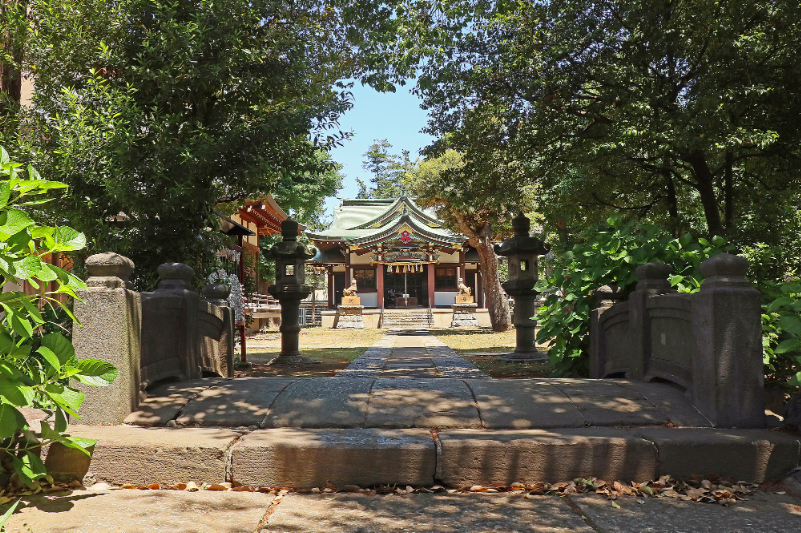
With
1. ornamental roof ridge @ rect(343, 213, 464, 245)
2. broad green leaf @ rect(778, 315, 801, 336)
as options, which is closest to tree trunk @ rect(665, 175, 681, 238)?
broad green leaf @ rect(778, 315, 801, 336)

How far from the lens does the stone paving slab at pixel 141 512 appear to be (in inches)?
107

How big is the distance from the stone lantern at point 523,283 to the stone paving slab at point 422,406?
578 centimetres

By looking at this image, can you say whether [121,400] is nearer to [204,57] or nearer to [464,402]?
[464,402]

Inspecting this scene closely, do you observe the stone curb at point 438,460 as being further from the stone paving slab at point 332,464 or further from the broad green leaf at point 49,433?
the broad green leaf at point 49,433

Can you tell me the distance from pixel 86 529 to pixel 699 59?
345 inches

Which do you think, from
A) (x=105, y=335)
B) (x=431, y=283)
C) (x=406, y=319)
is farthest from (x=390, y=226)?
(x=105, y=335)

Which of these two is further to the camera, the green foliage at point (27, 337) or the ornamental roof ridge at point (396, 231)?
the ornamental roof ridge at point (396, 231)

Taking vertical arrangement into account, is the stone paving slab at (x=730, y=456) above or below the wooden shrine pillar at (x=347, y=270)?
below

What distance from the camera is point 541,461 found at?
3391 millimetres

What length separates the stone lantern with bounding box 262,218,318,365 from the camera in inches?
420

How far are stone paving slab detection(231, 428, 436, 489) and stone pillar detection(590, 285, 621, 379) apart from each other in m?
A: 3.16

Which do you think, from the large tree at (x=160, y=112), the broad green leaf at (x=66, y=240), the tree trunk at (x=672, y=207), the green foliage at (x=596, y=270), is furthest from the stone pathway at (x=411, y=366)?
the broad green leaf at (x=66, y=240)

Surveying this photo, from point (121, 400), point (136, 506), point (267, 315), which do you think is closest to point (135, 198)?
point (121, 400)

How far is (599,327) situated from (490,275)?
14.3 m
